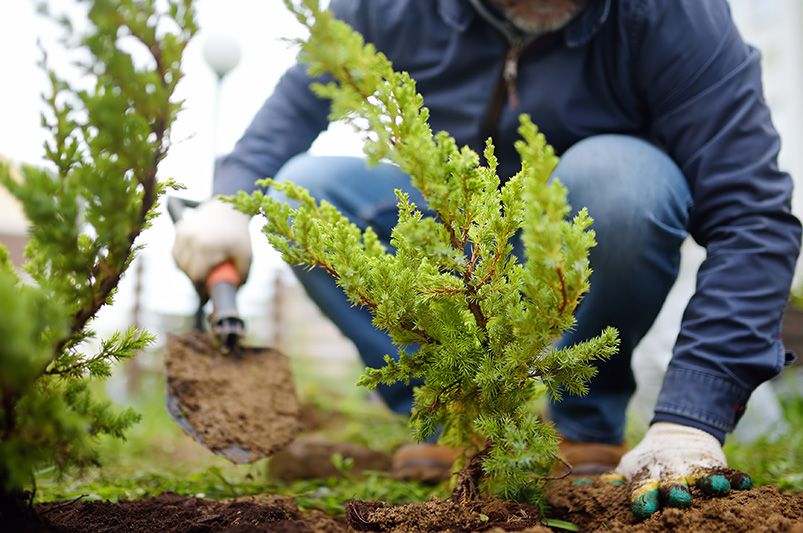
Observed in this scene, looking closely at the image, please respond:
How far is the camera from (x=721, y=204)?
1.85m

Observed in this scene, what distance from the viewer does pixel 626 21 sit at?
2.07 m

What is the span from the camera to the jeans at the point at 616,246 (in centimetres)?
196

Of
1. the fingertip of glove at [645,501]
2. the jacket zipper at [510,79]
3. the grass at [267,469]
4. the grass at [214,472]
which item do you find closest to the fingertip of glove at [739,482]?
the fingertip of glove at [645,501]

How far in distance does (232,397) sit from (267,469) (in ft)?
2.47

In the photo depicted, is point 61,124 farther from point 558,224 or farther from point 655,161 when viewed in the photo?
point 655,161

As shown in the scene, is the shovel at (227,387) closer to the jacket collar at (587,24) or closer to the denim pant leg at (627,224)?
the denim pant leg at (627,224)

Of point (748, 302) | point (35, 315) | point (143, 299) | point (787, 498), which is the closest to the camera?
point (35, 315)

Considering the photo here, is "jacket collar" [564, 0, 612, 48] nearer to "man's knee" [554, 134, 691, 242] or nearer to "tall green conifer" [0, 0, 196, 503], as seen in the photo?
"man's knee" [554, 134, 691, 242]

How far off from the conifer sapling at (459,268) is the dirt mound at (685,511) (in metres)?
0.15

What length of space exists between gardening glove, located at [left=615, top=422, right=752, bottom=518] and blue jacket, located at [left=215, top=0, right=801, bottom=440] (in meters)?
0.06

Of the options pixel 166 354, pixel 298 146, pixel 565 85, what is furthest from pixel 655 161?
pixel 166 354

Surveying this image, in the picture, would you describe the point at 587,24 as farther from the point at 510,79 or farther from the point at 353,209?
the point at 353,209

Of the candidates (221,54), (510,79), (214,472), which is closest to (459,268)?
(214,472)

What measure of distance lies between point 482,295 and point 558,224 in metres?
0.26
